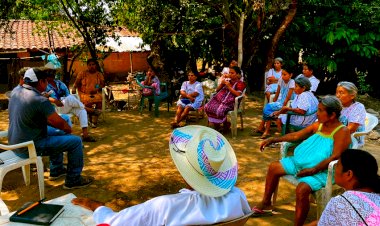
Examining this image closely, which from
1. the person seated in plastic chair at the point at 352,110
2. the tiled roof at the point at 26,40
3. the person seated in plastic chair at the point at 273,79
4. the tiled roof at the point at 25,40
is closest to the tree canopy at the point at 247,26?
the person seated in plastic chair at the point at 273,79

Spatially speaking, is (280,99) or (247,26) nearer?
(280,99)

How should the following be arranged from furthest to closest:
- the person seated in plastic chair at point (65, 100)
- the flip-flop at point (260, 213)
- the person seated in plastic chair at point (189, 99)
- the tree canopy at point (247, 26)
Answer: the tree canopy at point (247, 26) < the person seated in plastic chair at point (189, 99) < the person seated in plastic chair at point (65, 100) < the flip-flop at point (260, 213)

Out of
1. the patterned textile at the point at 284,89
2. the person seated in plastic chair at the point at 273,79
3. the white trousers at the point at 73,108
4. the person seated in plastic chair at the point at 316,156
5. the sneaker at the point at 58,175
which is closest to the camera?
the person seated in plastic chair at the point at 316,156

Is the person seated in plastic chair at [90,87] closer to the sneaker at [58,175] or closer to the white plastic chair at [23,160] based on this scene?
the sneaker at [58,175]

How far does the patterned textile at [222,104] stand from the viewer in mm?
6766

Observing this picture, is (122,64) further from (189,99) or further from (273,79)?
(273,79)

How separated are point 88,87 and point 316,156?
5414 millimetres

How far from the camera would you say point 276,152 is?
19.5 ft

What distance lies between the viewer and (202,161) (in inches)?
90.0

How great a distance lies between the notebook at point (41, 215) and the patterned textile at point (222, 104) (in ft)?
15.0

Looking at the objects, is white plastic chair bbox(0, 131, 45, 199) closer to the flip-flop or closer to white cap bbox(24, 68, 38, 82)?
white cap bbox(24, 68, 38, 82)

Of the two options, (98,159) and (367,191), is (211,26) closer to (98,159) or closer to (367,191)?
(98,159)

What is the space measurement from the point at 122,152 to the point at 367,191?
4473mm

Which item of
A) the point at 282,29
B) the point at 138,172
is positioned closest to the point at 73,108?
the point at 138,172
